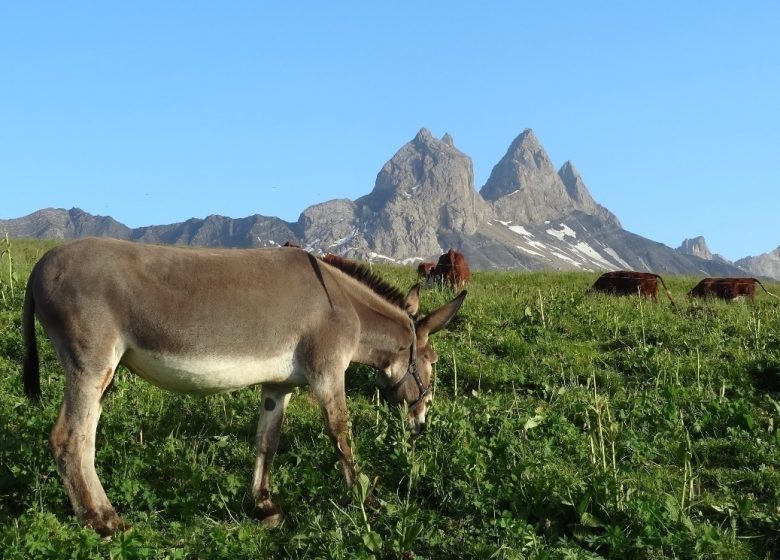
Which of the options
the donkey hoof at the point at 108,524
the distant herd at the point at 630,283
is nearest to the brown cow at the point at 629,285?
the distant herd at the point at 630,283

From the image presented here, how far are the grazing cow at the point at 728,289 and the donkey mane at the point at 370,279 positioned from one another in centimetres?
1288

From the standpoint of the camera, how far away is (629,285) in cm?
1797

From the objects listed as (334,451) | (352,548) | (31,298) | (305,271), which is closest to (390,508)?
(352,548)

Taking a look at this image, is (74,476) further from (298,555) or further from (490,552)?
(490,552)

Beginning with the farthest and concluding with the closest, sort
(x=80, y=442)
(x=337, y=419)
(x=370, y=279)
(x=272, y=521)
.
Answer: (x=370, y=279) < (x=337, y=419) < (x=272, y=521) < (x=80, y=442)

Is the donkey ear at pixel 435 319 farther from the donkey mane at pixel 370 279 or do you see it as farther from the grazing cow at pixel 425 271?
the grazing cow at pixel 425 271

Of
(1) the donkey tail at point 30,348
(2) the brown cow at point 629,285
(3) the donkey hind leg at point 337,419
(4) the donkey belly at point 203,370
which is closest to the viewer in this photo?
(4) the donkey belly at point 203,370

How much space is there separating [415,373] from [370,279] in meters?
1.13

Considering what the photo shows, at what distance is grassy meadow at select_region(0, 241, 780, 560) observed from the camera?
6137 millimetres

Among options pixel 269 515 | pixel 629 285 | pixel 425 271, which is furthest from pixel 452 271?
pixel 269 515

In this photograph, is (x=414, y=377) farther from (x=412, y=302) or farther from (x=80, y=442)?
(x=80, y=442)

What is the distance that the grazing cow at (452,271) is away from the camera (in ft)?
61.7

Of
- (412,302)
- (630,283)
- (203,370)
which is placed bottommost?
(203,370)

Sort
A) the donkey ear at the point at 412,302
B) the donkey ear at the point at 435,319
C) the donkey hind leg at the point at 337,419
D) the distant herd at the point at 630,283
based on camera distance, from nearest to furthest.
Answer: the donkey hind leg at the point at 337,419, the donkey ear at the point at 435,319, the donkey ear at the point at 412,302, the distant herd at the point at 630,283
